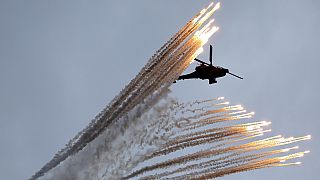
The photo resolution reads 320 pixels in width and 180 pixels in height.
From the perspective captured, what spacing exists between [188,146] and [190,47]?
7.94 metres

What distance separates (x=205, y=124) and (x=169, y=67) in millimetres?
5737

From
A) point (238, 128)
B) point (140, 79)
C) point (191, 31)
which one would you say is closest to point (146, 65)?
point (140, 79)

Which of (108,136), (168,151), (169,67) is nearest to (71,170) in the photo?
(108,136)

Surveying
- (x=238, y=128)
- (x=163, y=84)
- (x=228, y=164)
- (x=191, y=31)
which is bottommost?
(x=228, y=164)

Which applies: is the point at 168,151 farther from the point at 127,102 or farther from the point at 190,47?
the point at 190,47

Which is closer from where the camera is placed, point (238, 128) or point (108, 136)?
point (108, 136)

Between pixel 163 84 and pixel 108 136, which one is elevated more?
pixel 163 84

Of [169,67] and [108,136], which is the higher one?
[169,67]

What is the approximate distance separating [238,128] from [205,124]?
2786 millimetres

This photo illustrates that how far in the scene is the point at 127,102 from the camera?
2004 inches

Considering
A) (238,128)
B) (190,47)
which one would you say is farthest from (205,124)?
(190,47)

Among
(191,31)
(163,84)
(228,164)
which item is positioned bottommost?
(228,164)

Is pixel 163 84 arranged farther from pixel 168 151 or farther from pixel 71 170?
pixel 71 170

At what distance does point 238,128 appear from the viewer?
177ft
